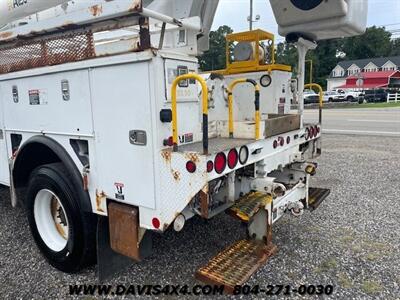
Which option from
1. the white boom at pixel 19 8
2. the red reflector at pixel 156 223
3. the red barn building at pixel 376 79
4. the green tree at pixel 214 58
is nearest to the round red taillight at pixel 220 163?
the red reflector at pixel 156 223

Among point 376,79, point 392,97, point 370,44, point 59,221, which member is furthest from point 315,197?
point 370,44

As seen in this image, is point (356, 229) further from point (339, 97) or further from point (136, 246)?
point (339, 97)

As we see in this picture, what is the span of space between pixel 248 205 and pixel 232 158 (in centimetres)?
48

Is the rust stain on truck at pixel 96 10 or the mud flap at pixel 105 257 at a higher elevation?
the rust stain on truck at pixel 96 10

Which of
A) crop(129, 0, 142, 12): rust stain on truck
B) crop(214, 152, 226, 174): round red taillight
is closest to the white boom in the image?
crop(129, 0, 142, 12): rust stain on truck

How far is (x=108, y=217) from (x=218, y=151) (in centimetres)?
110

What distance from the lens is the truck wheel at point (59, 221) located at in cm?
314

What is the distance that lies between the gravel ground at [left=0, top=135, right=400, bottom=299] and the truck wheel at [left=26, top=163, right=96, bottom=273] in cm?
18

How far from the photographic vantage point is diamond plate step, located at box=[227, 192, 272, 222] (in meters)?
2.85

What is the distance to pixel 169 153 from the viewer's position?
8.23 ft

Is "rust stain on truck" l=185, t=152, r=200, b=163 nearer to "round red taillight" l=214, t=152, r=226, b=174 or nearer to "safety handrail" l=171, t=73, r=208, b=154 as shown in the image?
"safety handrail" l=171, t=73, r=208, b=154

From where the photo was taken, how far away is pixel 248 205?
298cm

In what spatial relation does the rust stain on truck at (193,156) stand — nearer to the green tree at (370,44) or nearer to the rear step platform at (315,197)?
the rear step platform at (315,197)

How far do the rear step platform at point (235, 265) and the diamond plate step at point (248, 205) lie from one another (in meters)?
0.33
